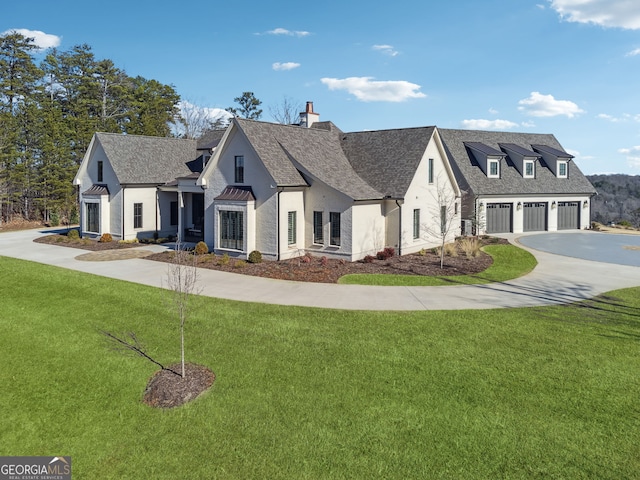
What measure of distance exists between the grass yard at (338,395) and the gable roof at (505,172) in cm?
2384

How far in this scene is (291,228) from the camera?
2494 cm

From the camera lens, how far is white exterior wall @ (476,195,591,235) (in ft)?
121

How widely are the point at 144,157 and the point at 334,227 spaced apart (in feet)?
58.1

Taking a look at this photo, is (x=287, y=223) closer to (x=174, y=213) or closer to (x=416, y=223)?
(x=416, y=223)

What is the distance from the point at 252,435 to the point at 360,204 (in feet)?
55.9

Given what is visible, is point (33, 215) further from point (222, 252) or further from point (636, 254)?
point (636, 254)

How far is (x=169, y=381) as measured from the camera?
10.4 meters

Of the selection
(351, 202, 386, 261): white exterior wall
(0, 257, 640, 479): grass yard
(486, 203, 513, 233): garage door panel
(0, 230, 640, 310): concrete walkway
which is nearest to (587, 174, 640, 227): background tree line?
(486, 203, 513, 233): garage door panel

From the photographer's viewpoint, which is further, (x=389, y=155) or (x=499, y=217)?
(x=499, y=217)

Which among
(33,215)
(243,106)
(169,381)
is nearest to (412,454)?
(169,381)

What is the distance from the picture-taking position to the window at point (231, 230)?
2475 cm

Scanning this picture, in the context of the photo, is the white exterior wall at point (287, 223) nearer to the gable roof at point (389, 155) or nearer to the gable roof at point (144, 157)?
the gable roof at point (389, 155)

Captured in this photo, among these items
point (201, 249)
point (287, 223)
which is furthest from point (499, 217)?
point (201, 249)

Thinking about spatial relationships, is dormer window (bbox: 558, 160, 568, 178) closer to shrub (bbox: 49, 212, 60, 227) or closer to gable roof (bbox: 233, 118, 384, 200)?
gable roof (bbox: 233, 118, 384, 200)
